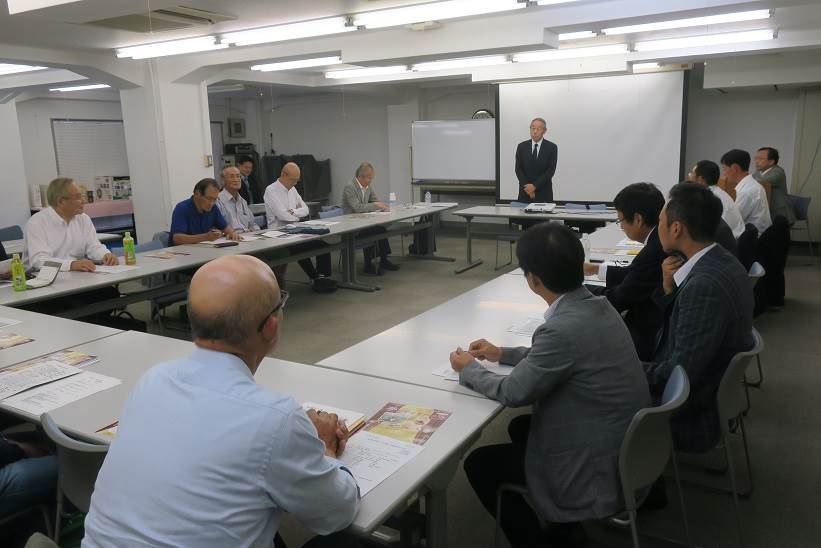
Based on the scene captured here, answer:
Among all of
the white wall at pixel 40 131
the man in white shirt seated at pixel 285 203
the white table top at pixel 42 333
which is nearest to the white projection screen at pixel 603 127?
the man in white shirt seated at pixel 285 203

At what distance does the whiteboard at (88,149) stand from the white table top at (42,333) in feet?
26.1

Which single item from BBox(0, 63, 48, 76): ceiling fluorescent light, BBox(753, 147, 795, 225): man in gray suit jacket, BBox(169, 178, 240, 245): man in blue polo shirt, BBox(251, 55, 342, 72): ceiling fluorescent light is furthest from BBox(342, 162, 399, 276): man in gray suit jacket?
BBox(753, 147, 795, 225): man in gray suit jacket

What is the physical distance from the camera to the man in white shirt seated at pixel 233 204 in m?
5.91

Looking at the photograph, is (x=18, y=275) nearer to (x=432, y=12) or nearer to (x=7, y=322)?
(x=7, y=322)

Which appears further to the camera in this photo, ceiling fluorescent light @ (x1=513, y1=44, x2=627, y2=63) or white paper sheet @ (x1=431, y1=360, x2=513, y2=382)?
ceiling fluorescent light @ (x1=513, y1=44, x2=627, y2=63)

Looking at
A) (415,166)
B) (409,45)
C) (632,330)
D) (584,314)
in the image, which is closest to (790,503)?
(632,330)

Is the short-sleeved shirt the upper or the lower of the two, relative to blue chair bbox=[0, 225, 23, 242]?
upper

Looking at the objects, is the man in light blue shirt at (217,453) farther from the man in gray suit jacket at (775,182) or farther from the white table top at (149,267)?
the man in gray suit jacket at (775,182)

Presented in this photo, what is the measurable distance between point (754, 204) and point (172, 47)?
5522 millimetres

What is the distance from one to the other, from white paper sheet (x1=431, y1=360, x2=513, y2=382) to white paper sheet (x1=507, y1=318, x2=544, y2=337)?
0.46 metres

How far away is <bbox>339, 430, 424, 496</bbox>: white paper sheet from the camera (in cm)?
152

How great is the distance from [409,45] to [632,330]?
427 cm

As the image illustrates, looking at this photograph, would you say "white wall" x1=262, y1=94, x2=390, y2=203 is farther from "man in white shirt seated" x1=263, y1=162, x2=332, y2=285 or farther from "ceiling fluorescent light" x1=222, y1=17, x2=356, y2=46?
"ceiling fluorescent light" x1=222, y1=17, x2=356, y2=46

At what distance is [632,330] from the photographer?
10.0ft
